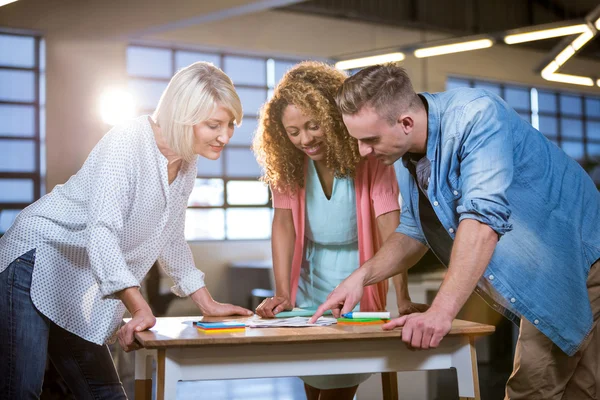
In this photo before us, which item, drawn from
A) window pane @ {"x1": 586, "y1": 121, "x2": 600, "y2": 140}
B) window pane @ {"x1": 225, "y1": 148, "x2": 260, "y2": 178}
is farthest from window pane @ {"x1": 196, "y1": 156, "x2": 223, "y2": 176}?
window pane @ {"x1": 586, "y1": 121, "x2": 600, "y2": 140}

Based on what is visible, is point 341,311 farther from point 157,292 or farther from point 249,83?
point 249,83

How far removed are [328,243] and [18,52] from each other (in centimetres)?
713

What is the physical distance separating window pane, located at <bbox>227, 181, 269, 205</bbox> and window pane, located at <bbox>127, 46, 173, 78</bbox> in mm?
1840

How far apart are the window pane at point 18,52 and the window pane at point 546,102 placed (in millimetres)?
7688

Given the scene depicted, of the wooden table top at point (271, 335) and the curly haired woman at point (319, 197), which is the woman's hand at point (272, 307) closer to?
the curly haired woman at point (319, 197)

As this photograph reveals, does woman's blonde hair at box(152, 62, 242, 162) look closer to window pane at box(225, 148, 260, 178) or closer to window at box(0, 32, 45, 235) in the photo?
window at box(0, 32, 45, 235)

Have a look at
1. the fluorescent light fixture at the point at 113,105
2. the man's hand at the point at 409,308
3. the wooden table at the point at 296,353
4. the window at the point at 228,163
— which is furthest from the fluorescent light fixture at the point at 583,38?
the window at the point at 228,163

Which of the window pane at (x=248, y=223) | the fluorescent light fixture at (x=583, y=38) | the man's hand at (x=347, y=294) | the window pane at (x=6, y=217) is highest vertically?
the fluorescent light fixture at (x=583, y=38)

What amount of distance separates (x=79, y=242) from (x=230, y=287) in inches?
294

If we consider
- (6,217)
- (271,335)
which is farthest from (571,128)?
(271,335)

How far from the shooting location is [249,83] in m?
9.97

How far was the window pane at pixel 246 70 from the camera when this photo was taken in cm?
980

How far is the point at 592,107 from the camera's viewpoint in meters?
11.6

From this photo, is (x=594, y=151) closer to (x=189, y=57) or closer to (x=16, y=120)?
(x=189, y=57)
